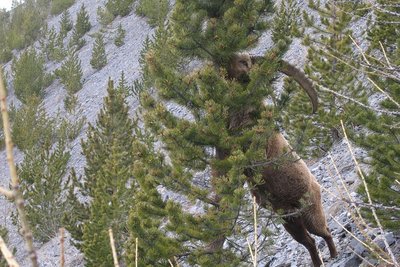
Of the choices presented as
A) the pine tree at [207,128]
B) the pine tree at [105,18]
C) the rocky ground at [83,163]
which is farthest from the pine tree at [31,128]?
the pine tree at [207,128]

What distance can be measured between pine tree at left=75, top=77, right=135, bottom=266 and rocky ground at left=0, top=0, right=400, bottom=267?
2399 mm

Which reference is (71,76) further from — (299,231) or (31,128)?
(299,231)

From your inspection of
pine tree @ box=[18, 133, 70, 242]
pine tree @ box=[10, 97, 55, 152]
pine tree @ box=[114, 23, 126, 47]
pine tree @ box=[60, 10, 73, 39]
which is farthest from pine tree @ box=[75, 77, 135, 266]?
pine tree @ box=[60, 10, 73, 39]

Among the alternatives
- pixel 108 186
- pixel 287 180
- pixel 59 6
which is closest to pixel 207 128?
pixel 287 180

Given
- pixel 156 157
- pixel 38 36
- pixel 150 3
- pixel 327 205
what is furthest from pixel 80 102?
pixel 156 157

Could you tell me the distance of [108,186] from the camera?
1549 centimetres

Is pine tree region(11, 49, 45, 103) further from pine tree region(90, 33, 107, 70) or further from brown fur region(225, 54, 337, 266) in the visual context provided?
brown fur region(225, 54, 337, 266)

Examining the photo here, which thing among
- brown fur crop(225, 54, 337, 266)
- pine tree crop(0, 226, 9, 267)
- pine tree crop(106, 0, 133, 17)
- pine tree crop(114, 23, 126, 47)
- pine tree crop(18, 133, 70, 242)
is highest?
brown fur crop(225, 54, 337, 266)

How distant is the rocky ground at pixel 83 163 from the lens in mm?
8242

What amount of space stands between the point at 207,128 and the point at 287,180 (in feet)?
3.79

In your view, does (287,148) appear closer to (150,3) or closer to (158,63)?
(158,63)

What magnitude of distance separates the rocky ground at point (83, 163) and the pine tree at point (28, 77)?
0.95m

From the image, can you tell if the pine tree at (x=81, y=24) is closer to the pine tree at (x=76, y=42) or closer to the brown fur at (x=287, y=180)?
the pine tree at (x=76, y=42)

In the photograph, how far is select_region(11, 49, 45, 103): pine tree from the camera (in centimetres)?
3500
